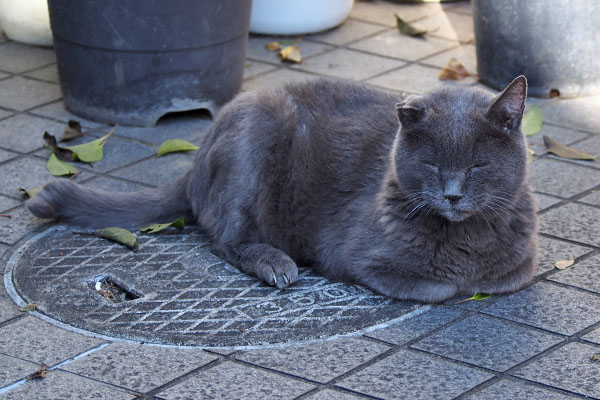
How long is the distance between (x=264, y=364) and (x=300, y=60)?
318 cm

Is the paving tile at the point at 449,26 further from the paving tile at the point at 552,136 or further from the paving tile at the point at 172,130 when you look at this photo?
the paving tile at the point at 172,130

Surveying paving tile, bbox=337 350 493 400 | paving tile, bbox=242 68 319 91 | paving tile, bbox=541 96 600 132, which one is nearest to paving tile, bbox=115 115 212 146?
paving tile, bbox=242 68 319 91

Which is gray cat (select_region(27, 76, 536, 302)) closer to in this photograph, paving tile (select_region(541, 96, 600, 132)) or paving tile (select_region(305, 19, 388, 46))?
paving tile (select_region(541, 96, 600, 132))

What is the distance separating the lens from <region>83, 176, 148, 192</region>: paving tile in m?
4.43

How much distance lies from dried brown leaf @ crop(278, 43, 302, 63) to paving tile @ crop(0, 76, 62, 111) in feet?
4.56

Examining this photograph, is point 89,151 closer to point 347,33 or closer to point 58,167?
point 58,167

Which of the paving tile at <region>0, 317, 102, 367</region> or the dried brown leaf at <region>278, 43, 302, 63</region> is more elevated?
the dried brown leaf at <region>278, 43, 302, 63</region>

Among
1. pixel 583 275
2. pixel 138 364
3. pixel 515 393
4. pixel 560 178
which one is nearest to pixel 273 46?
pixel 560 178

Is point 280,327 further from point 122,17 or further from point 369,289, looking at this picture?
point 122,17

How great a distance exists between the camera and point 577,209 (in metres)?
4.27

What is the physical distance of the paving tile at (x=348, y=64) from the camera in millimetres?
5797

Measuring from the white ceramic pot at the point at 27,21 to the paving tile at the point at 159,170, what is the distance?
1823 millimetres

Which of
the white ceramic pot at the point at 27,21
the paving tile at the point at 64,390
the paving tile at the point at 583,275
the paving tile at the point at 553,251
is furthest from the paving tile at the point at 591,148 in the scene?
the white ceramic pot at the point at 27,21

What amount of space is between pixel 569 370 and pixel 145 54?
9.36ft
